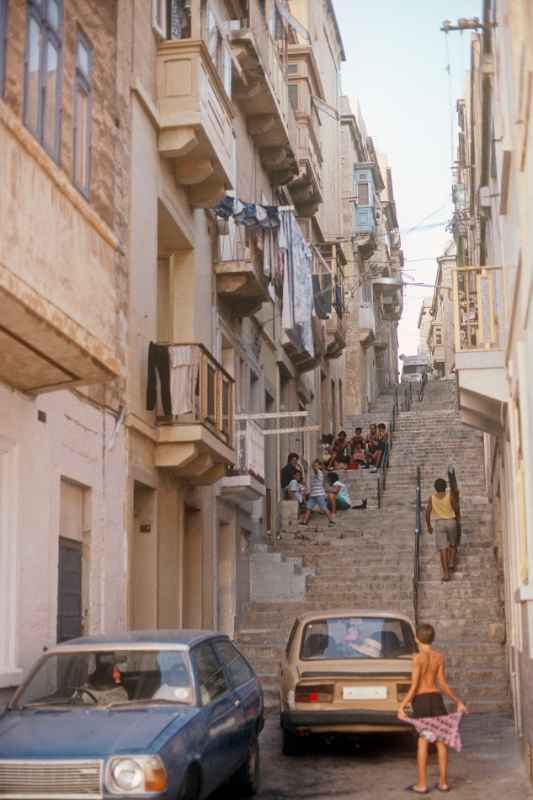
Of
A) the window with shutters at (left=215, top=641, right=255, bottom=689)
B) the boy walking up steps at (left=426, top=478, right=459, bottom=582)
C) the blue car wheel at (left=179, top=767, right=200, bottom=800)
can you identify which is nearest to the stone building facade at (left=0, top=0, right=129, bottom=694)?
the window with shutters at (left=215, top=641, right=255, bottom=689)

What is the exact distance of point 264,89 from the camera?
22.7 meters

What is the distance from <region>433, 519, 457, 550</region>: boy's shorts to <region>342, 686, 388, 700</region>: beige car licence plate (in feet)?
28.8

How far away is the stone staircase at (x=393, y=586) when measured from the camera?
17.4m

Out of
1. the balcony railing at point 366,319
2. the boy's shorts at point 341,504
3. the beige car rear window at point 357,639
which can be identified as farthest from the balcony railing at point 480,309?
the balcony railing at point 366,319

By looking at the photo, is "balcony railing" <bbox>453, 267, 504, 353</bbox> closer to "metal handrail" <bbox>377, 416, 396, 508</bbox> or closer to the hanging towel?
the hanging towel

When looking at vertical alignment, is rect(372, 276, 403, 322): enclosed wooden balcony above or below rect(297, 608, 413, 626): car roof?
above

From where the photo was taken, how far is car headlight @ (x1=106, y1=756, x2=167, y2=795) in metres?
7.30

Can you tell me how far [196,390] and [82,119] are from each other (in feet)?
15.4

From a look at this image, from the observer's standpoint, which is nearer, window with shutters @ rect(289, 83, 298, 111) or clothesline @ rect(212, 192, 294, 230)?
clothesline @ rect(212, 192, 294, 230)

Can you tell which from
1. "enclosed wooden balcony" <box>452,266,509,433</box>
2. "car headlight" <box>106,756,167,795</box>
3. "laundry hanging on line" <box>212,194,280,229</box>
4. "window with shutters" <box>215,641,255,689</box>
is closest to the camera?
"car headlight" <box>106,756,167,795</box>

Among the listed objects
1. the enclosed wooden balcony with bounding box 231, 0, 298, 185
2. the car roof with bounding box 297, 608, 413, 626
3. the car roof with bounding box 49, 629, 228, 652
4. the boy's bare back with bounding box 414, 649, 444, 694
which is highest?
the enclosed wooden balcony with bounding box 231, 0, 298, 185

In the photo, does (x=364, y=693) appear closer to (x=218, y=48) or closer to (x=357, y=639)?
(x=357, y=639)

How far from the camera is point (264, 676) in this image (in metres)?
17.5

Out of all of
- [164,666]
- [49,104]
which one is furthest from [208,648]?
[49,104]
